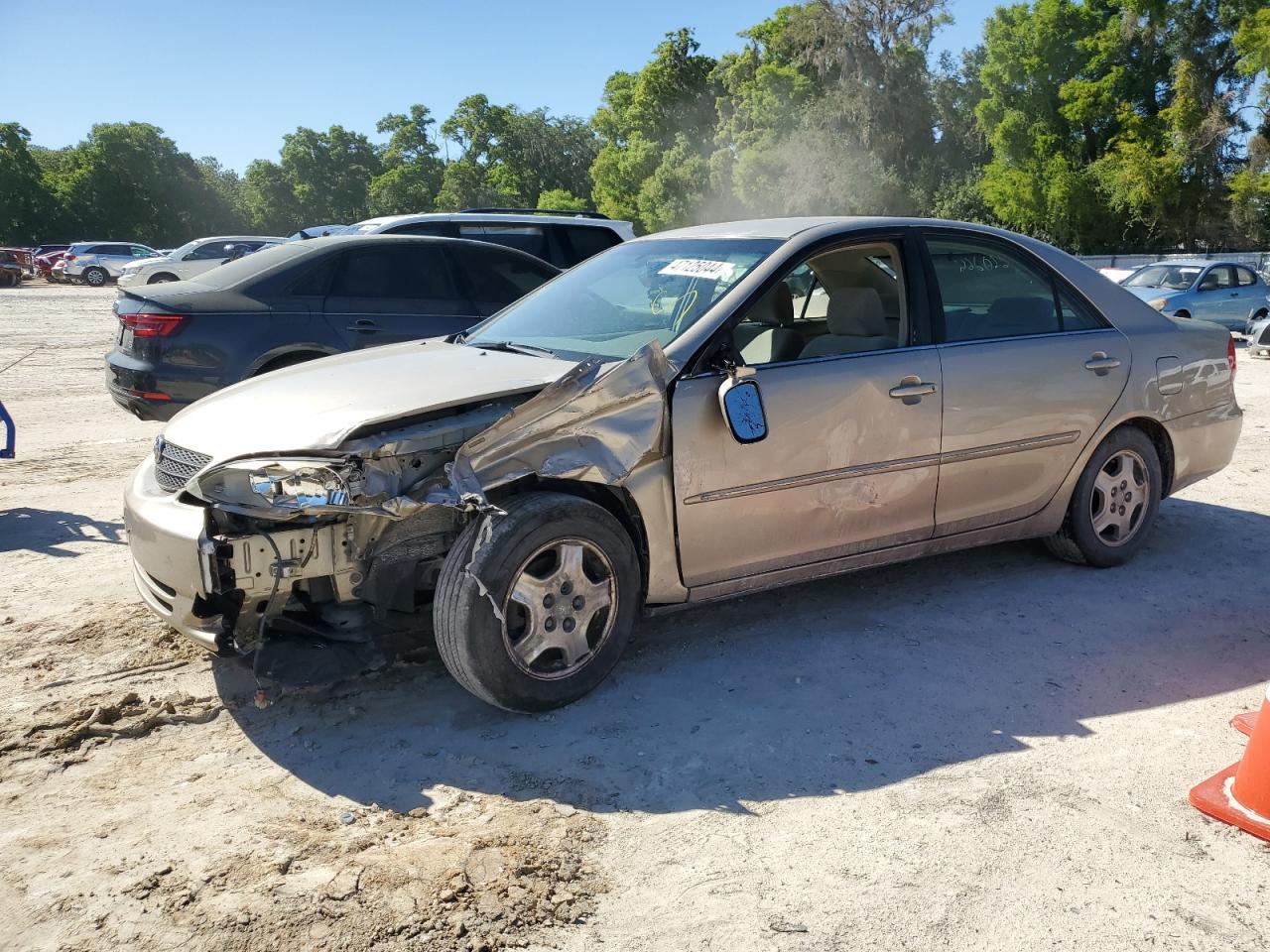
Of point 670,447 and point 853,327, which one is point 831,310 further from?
point 670,447

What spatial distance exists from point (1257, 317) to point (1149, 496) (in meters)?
15.3

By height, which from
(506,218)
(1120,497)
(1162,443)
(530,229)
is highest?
(506,218)

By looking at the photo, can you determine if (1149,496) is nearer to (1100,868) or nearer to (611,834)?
(1100,868)

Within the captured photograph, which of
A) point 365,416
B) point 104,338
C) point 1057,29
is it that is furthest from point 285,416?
point 1057,29

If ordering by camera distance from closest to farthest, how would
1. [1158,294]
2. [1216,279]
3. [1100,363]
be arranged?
[1100,363], [1158,294], [1216,279]

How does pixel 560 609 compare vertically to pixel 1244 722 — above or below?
above

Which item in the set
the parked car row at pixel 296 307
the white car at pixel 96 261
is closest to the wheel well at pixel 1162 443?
the parked car row at pixel 296 307

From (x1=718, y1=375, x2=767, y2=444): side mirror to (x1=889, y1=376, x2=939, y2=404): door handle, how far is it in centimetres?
73

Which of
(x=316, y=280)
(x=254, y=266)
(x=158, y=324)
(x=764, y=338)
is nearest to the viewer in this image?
(x=764, y=338)

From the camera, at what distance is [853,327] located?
449 cm

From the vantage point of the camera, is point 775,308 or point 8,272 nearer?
point 775,308

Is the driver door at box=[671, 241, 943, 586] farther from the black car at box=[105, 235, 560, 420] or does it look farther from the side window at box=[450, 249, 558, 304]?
the side window at box=[450, 249, 558, 304]

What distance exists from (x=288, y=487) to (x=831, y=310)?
2540 mm

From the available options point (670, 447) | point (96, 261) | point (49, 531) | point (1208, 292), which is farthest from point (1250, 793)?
point (96, 261)
